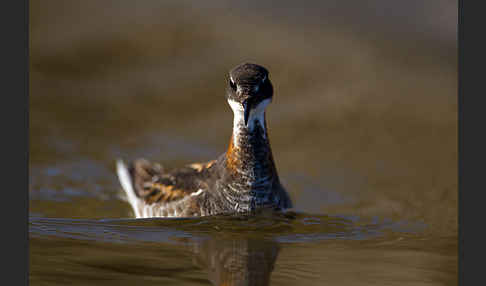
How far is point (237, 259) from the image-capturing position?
5.61 m

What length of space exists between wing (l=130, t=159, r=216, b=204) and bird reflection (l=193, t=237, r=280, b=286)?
142 cm

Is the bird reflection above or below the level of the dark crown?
below

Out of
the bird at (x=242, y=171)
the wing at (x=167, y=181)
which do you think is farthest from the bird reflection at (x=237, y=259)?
the wing at (x=167, y=181)

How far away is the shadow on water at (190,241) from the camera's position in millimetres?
5215

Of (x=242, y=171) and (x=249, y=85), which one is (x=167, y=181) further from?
(x=249, y=85)

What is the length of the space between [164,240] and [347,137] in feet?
20.6

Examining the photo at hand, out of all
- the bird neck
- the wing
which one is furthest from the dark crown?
the wing

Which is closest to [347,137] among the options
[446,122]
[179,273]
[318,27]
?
[446,122]

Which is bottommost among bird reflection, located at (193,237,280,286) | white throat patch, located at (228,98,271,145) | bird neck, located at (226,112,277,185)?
bird reflection, located at (193,237,280,286)

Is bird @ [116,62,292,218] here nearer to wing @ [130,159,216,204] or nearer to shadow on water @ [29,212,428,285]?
wing @ [130,159,216,204]

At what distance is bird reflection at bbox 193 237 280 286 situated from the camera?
16.8 feet

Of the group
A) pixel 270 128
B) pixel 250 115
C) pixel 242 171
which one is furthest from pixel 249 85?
pixel 270 128

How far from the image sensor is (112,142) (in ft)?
38.9

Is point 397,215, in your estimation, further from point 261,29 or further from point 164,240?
point 261,29
